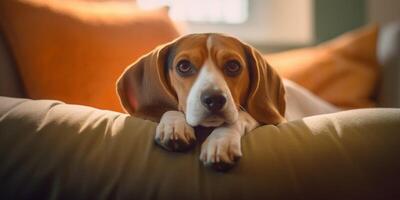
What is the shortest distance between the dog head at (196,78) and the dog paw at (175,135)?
0.37 feet

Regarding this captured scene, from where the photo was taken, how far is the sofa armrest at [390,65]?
203 centimetres

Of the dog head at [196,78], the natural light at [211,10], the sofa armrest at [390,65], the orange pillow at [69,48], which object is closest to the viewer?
the dog head at [196,78]

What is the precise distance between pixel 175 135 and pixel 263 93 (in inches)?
14.9

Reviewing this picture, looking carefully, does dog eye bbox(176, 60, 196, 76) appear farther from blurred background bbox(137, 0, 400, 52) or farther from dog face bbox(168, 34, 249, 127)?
blurred background bbox(137, 0, 400, 52)

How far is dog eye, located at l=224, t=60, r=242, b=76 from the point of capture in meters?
1.26

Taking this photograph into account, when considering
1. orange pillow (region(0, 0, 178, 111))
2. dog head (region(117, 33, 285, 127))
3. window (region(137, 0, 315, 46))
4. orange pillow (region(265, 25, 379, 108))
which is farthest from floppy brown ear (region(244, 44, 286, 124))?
window (region(137, 0, 315, 46))

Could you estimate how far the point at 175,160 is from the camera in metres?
0.95

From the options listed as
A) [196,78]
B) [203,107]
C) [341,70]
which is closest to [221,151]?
[203,107]

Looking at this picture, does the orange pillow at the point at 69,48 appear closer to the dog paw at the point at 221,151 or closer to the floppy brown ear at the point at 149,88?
the floppy brown ear at the point at 149,88

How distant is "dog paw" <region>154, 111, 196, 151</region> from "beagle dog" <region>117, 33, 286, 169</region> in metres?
0.01

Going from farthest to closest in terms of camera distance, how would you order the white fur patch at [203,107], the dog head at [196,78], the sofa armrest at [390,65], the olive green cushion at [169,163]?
the sofa armrest at [390,65] < the dog head at [196,78] < the white fur patch at [203,107] < the olive green cushion at [169,163]

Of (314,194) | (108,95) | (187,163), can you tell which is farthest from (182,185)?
(108,95)

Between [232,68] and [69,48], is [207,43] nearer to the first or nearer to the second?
[232,68]

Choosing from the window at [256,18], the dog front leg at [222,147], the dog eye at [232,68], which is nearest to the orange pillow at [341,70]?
the window at [256,18]
